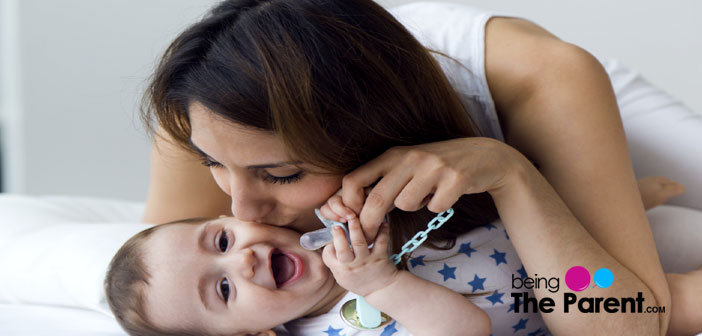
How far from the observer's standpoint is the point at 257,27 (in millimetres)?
1056

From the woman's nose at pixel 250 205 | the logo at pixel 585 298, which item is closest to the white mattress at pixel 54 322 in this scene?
the woman's nose at pixel 250 205

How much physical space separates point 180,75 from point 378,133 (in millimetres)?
338

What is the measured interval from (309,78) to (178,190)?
891 mm

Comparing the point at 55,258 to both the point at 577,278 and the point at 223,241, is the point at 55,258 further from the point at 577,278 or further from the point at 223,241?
the point at 577,278

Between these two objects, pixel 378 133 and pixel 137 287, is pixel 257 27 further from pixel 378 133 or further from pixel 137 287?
pixel 137 287

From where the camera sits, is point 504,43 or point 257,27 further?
point 504,43

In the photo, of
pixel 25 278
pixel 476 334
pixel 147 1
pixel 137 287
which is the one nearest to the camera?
pixel 476 334

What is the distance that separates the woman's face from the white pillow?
0.56 metres

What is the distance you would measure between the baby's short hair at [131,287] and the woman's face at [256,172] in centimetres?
28

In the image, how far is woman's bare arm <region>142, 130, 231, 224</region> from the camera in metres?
1.77

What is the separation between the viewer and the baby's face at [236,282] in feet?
4.14

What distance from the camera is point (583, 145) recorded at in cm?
131

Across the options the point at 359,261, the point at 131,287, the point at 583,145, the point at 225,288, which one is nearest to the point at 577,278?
the point at 583,145

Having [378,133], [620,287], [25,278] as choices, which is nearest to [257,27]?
[378,133]
